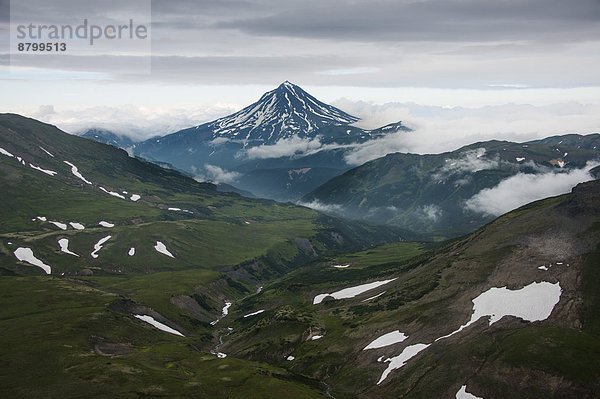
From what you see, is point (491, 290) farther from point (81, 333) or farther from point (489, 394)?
point (81, 333)

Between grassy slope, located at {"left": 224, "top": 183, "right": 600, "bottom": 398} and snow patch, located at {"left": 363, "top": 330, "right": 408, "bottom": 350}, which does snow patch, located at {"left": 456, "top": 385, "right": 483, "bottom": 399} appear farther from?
snow patch, located at {"left": 363, "top": 330, "right": 408, "bottom": 350}

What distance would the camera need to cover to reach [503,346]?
4811 inches

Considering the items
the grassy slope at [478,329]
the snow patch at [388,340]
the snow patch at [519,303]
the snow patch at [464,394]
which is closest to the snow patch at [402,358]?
the grassy slope at [478,329]

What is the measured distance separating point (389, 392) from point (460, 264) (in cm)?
6467

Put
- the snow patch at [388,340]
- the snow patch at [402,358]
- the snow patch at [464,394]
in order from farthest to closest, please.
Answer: the snow patch at [388,340]
the snow patch at [402,358]
the snow patch at [464,394]

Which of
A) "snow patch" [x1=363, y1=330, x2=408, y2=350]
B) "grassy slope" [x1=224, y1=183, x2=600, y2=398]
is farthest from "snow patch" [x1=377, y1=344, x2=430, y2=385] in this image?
"snow patch" [x1=363, y1=330, x2=408, y2=350]

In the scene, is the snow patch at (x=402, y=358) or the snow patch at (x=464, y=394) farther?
the snow patch at (x=402, y=358)

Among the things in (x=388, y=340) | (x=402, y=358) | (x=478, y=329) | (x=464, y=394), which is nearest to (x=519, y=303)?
(x=478, y=329)

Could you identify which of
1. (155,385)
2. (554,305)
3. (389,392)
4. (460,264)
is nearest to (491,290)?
(554,305)

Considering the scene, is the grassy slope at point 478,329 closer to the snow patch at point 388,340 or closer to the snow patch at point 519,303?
the snow patch at point 519,303

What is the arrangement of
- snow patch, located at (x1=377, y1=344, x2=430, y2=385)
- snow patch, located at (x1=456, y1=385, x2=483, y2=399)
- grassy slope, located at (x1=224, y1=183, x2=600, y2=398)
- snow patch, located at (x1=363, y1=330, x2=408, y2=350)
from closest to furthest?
snow patch, located at (x1=456, y1=385, x2=483, y2=399) → grassy slope, located at (x1=224, y1=183, x2=600, y2=398) → snow patch, located at (x1=377, y1=344, x2=430, y2=385) → snow patch, located at (x1=363, y1=330, x2=408, y2=350)

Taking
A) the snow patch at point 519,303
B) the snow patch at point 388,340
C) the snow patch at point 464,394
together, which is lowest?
the snow patch at point 388,340

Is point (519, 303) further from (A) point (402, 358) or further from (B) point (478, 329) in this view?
(A) point (402, 358)

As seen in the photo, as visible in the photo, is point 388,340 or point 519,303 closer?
point 519,303
